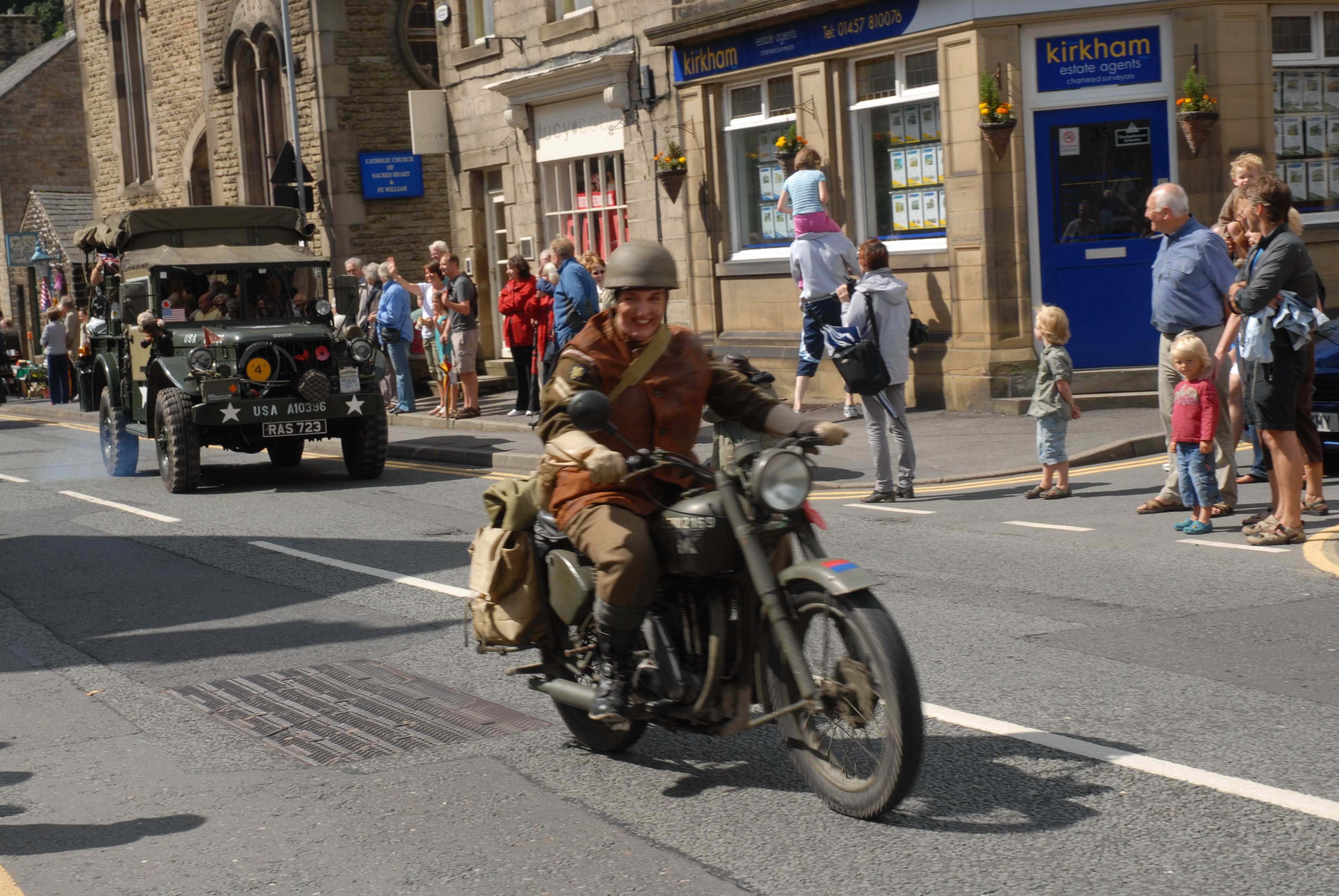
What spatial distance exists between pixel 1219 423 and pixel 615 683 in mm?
5923

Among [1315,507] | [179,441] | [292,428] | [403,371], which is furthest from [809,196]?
[403,371]

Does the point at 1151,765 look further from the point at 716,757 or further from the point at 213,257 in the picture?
the point at 213,257

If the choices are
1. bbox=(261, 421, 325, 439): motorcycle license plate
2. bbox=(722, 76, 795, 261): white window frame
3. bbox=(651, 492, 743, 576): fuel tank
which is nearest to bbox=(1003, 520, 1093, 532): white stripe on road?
bbox=(651, 492, 743, 576): fuel tank

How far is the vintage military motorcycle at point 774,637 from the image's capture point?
171 inches

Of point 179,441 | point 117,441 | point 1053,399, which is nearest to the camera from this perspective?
point 1053,399

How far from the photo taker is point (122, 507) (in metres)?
13.2

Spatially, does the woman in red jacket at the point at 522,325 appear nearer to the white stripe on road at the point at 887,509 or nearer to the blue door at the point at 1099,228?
the blue door at the point at 1099,228

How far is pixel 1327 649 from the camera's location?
629cm

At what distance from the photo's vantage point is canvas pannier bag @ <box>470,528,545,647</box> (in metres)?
5.22

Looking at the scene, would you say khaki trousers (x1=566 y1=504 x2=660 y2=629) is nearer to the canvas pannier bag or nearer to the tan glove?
the tan glove

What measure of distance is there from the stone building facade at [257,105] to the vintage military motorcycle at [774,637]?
2502 cm

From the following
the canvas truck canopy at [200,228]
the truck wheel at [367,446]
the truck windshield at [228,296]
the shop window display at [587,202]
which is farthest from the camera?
the shop window display at [587,202]

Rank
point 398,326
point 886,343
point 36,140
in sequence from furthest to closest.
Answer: point 36,140 < point 398,326 < point 886,343

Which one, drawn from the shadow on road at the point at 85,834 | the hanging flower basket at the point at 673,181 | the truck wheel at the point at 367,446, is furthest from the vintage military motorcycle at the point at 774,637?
the hanging flower basket at the point at 673,181
